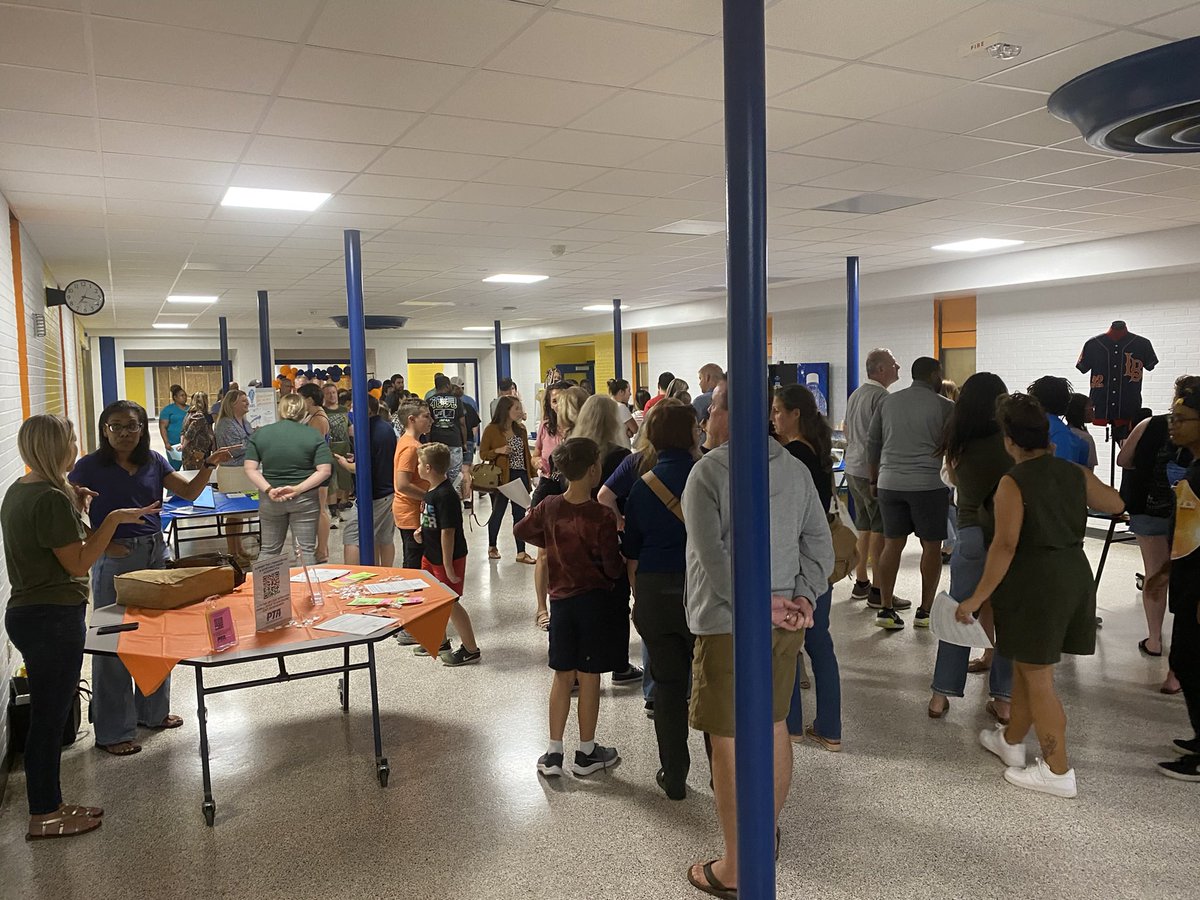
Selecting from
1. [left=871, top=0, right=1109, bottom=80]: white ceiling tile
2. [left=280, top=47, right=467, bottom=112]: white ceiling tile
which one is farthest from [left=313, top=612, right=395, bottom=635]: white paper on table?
[left=871, top=0, right=1109, bottom=80]: white ceiling tile

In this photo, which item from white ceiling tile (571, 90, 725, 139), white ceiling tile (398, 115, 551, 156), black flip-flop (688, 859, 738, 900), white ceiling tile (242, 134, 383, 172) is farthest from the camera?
white ceiling tile (242, 134, 383, 172)

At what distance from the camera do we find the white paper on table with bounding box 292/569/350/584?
419cm

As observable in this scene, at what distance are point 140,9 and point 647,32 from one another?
166cm

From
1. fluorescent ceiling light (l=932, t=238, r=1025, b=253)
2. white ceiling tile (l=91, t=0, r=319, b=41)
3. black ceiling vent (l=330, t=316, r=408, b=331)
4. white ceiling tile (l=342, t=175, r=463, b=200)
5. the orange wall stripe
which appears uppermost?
black ceiling vent (l=330, t=316, r=408, b=331)

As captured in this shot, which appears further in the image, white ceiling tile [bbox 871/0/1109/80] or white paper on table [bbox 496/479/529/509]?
white paper on table [bbox 496/479/529/509]

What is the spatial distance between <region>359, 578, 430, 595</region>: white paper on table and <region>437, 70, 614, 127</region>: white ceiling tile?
2.21m

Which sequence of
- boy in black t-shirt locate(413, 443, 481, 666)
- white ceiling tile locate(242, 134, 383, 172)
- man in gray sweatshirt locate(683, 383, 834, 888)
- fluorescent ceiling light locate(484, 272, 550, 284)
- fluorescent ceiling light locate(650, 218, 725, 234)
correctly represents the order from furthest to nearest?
fluorescent ceiling light locate(484, 272, 550, 284) < fluorescent ceiling light locate(650, 218, 725, 234) < boy in black t-shirt locate(413, 443, 481, 666) < white ceiling tile locate(242, 134, 383, 172) < man in gray sweatshirt locate(683, 383, 834, 888)

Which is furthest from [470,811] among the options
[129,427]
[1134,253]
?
[1134,253]

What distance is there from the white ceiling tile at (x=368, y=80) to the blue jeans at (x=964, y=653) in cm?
304

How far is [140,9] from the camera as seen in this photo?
8.81 feet

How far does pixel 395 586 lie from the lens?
4023 millimetres

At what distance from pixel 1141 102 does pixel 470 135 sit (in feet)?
9.77

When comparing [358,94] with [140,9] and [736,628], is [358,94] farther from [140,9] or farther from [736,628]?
[736,628]

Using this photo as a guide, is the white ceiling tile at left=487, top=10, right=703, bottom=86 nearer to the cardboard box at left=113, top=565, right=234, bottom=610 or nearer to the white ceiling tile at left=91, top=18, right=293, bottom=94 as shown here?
the white ceiling tile at left=91, top=18, right=293, bottom=94
